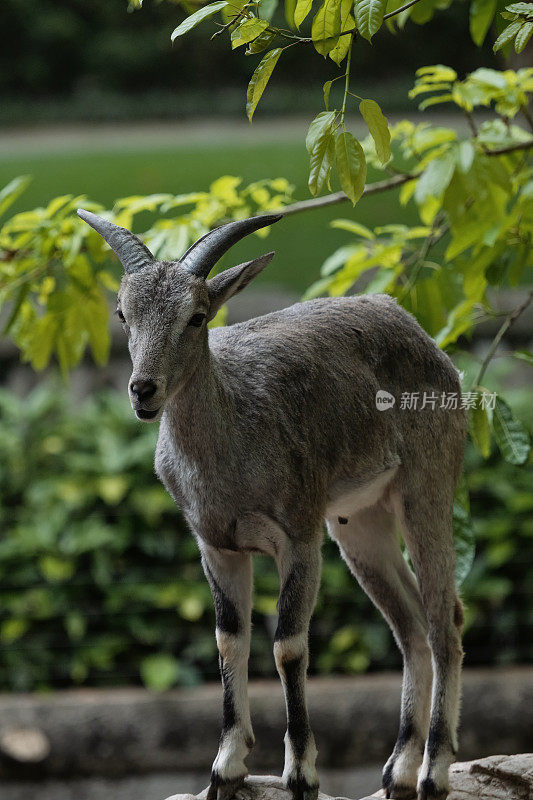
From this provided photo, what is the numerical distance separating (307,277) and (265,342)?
6784 mm

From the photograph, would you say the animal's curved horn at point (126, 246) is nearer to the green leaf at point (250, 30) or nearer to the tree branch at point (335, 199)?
the green leaf at point (250, 30)

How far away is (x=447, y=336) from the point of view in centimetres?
371

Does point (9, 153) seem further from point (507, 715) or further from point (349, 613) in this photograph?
point (507, 715)

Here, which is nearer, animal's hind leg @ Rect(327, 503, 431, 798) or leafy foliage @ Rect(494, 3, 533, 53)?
leafy foliage @ Rect(494, 3, 533, 53)

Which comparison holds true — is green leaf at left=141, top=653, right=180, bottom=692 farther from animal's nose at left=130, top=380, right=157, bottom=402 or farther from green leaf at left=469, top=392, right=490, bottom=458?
animal's nose at left=130, top=380, right=157, bottom=402

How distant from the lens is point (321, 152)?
8.41 ft

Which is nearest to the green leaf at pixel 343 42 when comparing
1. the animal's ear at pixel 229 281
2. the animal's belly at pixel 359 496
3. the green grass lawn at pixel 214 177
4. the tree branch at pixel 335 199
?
the animal's ear at pixel 229 281

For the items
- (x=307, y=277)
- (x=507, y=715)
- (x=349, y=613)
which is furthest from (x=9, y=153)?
(x=507, y=715)

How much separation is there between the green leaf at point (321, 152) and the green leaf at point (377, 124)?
9cm

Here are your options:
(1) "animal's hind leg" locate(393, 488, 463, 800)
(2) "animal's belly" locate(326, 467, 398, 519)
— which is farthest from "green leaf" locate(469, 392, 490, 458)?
(2) "animal's belly" locate(326, 467, 398, 519)

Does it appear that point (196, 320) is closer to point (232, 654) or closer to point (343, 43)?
point (343, 43)

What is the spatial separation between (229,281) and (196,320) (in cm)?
15

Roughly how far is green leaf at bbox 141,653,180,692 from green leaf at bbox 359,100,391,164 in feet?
13.4

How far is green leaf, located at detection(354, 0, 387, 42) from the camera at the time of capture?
7.98 ft
